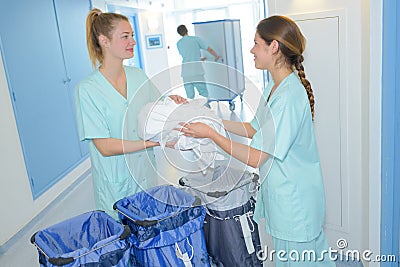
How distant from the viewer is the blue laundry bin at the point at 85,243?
1.07 metres

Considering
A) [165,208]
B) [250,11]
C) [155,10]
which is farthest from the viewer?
[250,11]

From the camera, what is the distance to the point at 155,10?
748cm

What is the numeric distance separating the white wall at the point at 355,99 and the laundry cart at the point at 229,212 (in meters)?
0.52

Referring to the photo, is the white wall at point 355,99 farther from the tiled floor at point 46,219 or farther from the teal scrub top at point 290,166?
the tiled floor at point 46,219

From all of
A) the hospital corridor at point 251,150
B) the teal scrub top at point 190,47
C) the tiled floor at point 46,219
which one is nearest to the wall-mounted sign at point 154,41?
the teal scrub top at point 190,47

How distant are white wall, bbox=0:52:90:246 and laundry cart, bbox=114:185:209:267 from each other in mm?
1687

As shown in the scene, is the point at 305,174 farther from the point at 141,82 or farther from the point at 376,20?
the point at 141,82

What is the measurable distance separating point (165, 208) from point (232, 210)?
1.16ft

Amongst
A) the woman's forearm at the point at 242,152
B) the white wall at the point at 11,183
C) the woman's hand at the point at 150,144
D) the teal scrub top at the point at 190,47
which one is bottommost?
the white wall at the point at 11,183

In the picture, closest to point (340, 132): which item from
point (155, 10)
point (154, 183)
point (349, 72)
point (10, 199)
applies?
point (349, 72)

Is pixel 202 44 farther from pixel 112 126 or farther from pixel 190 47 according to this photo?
pixel 112 126

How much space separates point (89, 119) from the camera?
4.89 ft

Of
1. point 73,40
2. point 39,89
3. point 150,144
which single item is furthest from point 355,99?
point 73,40

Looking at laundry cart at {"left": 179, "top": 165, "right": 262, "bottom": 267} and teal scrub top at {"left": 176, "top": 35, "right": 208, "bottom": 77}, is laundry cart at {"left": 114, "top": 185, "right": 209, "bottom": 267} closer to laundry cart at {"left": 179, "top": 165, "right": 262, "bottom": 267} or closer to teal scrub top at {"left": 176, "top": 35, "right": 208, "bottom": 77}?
laundry cart at {"left": 179, "top": 165, "right": 262, "bottom": 267}
